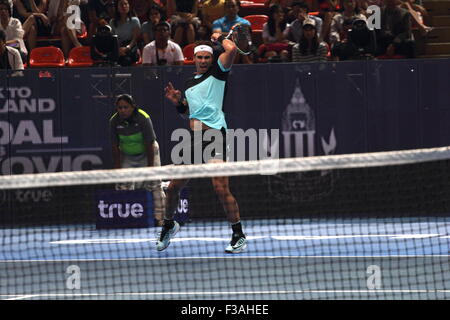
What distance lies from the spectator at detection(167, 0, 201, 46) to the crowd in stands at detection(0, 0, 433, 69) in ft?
0.05

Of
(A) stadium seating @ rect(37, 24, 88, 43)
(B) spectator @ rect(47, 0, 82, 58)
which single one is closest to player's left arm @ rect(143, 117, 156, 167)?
(B) spectator @ rect(47, 0, 82, 58)

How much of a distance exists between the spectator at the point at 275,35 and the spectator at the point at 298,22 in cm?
9

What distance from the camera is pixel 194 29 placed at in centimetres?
1564

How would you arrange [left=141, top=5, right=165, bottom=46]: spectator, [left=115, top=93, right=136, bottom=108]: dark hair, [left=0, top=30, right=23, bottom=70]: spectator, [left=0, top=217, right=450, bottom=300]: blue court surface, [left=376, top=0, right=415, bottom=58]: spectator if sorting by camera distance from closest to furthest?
[left=0, top=217, right=450, bottom=300]: blue court surface
[left=115, top=93, right=136, bottom=108]: dark hair
[left=0, top=30, right=23, bottom=70]: spectator
[left=376, top=0, right=415, bottom=58]: spectator
[left=141, top=5, right=165, bottom=46]: spectator

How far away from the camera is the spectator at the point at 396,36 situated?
582 inches

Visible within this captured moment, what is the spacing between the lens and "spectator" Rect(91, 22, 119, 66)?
14461 millimetres

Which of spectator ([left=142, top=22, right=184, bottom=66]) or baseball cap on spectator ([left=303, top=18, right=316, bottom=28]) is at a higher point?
baseball cap on spectator ([left=303, top=18, right=316, bottom=28])

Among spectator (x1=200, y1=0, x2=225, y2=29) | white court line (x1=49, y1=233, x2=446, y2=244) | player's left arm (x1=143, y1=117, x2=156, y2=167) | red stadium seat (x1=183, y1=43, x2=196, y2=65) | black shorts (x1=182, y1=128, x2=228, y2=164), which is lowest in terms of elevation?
white court line (x1=49, y1=233, x2=446, y2=244)

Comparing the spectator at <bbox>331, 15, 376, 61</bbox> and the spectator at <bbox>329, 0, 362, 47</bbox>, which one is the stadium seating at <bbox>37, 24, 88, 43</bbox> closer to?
the spectator at <bbox>329, 0, 362, 47</bbox>

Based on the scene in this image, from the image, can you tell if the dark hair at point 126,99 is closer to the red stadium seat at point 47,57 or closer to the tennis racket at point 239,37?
the red stadium seat at point 47,57
